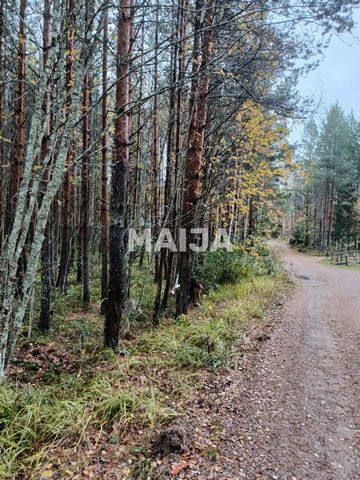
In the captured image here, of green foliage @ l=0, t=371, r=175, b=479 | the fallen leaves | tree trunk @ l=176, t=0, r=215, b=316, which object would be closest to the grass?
green foliage @ l=0, t=371, r=175, b=479

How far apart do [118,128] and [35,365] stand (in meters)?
3.46

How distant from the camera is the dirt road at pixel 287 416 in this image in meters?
2.78

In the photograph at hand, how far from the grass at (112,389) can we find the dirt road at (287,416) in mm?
414

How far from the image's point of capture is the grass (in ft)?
9.25

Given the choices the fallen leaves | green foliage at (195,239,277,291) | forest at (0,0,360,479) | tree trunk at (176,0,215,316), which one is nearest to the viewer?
the fallen leaves

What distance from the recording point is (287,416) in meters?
3.55

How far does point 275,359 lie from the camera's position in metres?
5.10

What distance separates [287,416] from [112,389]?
191 centimetres

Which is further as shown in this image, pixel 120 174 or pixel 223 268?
pixel 223 268

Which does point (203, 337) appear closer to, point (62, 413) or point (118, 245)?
point (118, 245)

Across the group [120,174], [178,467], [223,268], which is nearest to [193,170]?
[120,174]

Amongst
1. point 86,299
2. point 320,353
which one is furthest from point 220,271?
point 320,353

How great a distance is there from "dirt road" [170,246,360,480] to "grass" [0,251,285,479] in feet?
1.36

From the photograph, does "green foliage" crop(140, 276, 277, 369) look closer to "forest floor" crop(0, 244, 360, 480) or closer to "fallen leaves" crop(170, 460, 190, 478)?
"forest floor" crop(0, 244, 360, 480)
